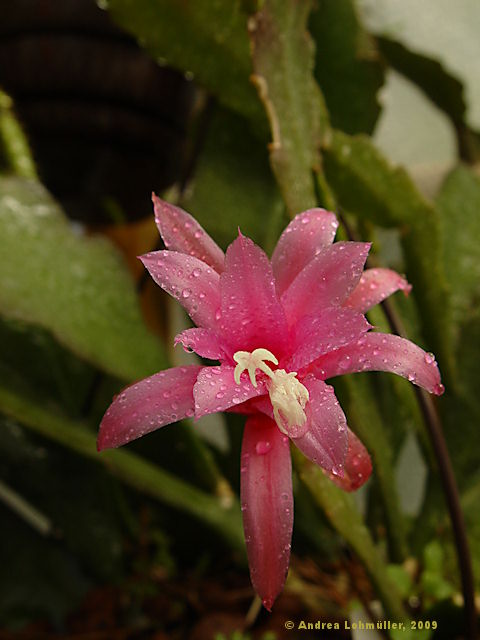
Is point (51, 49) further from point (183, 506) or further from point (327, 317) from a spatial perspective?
point (327, 317)

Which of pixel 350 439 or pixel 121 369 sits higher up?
pixel 350 439

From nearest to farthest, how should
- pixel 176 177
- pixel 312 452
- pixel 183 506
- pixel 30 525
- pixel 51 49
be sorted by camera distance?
pixel 312 452, pixel 183 506, pixel 30 525, pixel 51 49, pixel 176 177

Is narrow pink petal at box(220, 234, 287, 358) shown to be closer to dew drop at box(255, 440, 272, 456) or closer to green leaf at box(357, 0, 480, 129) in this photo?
dew drop at box(255, 440, 272, 456)

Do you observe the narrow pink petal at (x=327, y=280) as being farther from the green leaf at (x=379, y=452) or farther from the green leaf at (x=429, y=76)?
the green leaf at (x=429, y=76)

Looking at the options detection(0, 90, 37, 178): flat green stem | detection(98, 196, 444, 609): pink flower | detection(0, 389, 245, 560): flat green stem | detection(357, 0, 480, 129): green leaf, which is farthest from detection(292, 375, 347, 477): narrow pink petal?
detection(357, 0, 480, 129): green leaf

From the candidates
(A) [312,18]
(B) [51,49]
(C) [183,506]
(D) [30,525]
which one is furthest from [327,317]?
(B) [51,49]

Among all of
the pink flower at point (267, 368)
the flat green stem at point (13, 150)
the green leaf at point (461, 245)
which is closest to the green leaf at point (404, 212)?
the green leaf at point (461, 245)
